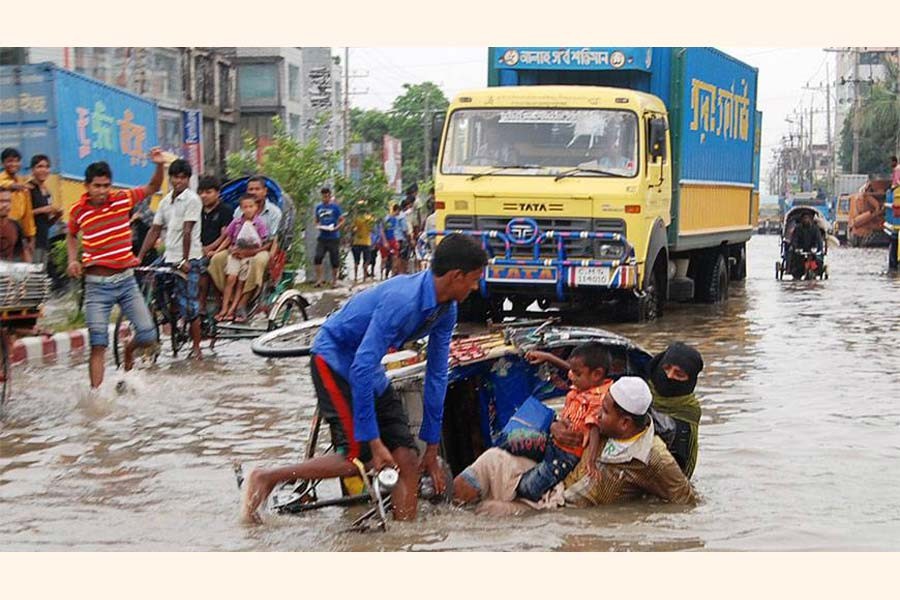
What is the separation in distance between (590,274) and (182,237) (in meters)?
4.86

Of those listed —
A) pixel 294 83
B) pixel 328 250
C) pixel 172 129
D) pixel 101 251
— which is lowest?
pixel 328 250

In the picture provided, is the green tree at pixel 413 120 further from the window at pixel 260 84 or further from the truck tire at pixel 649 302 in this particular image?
the truck tire at pixel 649 302

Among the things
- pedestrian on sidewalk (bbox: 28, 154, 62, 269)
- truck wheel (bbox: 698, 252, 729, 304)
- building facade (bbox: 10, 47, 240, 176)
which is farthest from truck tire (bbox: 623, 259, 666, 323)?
building facade (bbox: 10, 47, 240, 176)

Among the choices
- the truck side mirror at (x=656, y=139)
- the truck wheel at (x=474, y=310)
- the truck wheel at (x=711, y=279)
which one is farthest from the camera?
the truck wheel at (x=711, y=279)

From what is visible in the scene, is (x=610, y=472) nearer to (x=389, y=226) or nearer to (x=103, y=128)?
(x=103, y=128)

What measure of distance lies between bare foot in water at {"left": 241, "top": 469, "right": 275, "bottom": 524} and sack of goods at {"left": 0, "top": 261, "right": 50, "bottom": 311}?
3.87 metres

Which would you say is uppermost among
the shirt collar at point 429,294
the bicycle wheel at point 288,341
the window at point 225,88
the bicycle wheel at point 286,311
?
the window at point 225,88

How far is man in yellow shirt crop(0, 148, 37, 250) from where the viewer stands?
13.3 meters

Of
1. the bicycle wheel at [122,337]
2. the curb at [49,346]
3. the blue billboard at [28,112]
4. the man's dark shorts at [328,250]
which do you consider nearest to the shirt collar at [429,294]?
the bicycle wheel at [122,337]

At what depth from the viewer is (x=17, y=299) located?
9.38 metres

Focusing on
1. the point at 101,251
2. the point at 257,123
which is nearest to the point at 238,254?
the point at 101,251

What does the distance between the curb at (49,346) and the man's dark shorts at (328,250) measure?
948 centimetres

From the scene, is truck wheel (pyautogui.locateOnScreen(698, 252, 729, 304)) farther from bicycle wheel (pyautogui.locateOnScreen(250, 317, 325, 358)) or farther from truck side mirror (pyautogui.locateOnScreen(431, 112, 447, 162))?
bicycle wheel (pyautogui.locateOnScreen(250, 317, 325, 358))

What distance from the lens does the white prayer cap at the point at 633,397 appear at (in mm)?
6074
